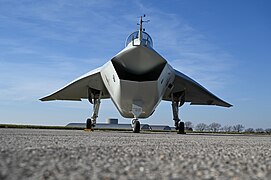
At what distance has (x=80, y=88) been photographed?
19500 millimetres

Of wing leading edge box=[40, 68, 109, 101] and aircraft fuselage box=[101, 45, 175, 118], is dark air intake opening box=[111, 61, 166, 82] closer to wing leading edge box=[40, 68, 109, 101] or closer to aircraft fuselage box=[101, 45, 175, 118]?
aircraft fuselage box=[101, 45, 175, 118]

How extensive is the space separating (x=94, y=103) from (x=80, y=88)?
174cm

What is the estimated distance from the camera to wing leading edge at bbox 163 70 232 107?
17.5 meters

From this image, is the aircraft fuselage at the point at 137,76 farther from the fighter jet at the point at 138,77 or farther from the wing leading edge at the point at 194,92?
the wing leading edge at the point at 194,92

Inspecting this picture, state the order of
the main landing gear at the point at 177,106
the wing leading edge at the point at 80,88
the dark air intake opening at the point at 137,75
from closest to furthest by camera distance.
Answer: the dark air intake opening at the point at 137,75
the main landing gear at the point at 177,106
the wing leading edge at the point at 80,88

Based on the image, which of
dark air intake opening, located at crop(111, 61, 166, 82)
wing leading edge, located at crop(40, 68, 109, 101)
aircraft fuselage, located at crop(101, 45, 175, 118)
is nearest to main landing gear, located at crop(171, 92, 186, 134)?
aircraft fuselage, located at crop(101, 45, 175, 118)

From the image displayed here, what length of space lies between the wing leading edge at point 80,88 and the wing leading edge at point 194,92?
4016 millimetres

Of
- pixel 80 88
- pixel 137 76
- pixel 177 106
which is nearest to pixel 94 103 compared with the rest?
pixel 80 88

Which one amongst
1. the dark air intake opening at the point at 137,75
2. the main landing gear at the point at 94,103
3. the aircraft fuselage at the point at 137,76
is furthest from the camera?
the main landing gear at the point at 94,103

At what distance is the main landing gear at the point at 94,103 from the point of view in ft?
59.3

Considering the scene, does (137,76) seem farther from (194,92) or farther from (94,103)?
(194,92)

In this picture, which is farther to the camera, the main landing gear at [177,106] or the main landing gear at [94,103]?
the main landing gear at [94,103]

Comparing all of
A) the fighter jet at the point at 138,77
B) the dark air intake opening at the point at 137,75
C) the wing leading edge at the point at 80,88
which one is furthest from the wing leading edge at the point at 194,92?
the wing leading edge at the point at 80,88

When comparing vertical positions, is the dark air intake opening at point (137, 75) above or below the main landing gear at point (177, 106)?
above
